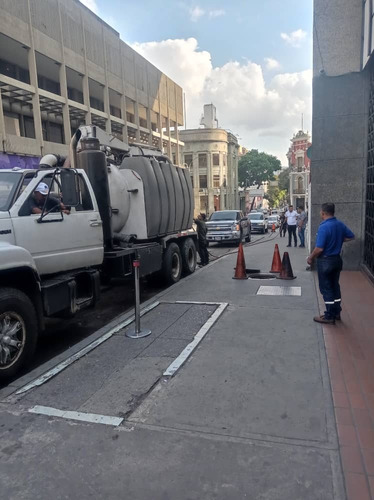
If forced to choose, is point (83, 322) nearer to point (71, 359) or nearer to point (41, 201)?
point (71, 359)

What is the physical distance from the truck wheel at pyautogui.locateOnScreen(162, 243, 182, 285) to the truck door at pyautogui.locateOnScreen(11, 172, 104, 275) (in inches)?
114

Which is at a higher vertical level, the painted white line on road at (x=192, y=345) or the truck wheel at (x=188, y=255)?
the truck wheel at (x=188, y=255)

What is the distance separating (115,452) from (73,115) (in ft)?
82.9

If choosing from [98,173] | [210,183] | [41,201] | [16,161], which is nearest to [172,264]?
[98,173]

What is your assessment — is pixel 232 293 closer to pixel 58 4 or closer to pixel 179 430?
pixel 179 430

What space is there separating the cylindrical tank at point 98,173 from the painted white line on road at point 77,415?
12.3ft

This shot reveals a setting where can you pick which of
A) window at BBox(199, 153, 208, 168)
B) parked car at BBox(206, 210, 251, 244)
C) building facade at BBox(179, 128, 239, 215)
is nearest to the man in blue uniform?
parked car at BBox(206, 210, 251, 244)

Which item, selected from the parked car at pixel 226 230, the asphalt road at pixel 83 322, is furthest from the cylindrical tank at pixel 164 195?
the parked car at pixel 226 230

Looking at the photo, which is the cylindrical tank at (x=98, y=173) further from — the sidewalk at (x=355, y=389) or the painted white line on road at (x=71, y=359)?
the sidewalk at (x=355, y=389)

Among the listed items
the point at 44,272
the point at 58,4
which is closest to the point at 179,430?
the point at 44,272

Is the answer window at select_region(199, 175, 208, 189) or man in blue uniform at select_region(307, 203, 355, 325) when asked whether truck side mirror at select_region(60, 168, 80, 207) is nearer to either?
man in blue uniform at select_region(307, 203, 355, 325)

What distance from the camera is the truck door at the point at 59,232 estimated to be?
197 inches

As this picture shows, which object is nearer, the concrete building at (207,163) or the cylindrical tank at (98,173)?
the cylindrical tank at (98,173)

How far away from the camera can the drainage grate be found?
314 inches
